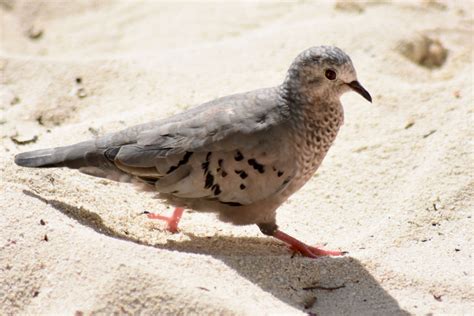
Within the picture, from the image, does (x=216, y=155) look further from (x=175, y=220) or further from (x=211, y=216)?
(x=211, y=216)

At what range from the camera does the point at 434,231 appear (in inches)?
193

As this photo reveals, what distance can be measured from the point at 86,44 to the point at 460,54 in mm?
3645

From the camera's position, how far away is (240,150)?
4.45 metres

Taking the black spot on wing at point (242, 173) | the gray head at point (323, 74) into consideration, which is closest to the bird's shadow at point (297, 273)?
the black spot on wing at point (242, 173)

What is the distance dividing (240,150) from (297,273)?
737 millimetres

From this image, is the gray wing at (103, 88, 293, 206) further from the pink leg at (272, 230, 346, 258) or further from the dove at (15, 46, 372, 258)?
the pink leg at (272, 230, 346, 258)

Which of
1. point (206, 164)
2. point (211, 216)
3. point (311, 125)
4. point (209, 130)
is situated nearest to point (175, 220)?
point (211, 216)

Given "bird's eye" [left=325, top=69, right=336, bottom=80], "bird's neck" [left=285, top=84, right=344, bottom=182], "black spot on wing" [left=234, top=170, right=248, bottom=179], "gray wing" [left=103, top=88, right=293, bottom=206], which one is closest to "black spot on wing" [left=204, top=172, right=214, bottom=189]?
"gray wing" [left=103, top=88, right=293, bottom=206]

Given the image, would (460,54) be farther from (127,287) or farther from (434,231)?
(127,287)

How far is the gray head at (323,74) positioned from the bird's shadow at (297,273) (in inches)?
37.5

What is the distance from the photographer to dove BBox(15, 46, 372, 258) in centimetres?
447

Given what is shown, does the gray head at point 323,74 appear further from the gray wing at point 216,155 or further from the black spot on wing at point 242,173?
the black spot on wing at point 242,173

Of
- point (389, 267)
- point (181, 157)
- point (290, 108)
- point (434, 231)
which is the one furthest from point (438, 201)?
point (181, 157)

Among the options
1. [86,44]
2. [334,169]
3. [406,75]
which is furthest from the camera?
[86,44]
